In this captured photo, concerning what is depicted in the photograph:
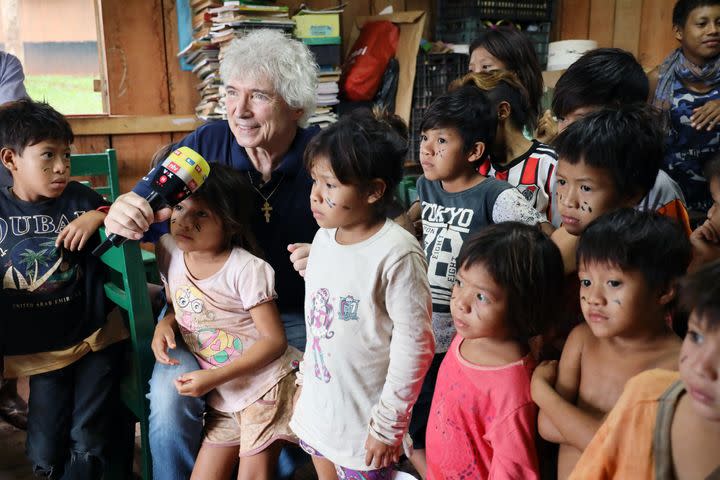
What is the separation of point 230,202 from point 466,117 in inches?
24.3

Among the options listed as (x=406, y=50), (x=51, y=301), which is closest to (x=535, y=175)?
(x=51, y=301)

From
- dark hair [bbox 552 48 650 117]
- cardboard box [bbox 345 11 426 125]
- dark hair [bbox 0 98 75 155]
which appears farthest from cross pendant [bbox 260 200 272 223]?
cardboard box [bbox 345 11 426 125]

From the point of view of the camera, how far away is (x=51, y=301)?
5.41 ft

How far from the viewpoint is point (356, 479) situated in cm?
120

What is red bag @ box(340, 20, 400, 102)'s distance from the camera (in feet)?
11.7

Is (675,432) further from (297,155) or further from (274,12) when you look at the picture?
(274,12)

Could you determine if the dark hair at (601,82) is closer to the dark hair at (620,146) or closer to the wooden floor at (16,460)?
the dark hair at (620,146)

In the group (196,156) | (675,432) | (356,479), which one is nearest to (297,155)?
(196,156)

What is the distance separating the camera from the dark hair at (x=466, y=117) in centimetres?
150

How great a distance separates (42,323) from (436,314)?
1063 millimetres

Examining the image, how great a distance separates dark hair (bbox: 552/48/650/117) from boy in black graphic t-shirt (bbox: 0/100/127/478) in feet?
4.27

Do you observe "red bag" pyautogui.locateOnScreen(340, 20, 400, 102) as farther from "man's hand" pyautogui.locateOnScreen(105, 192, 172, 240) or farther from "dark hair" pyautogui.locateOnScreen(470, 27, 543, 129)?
"man's hand" pyautogui.locateOnScreen(105, 192, 172, 240)

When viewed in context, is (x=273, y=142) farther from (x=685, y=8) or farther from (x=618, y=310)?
(x=685, y=8)

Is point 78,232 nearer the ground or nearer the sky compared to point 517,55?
nearer the ground
